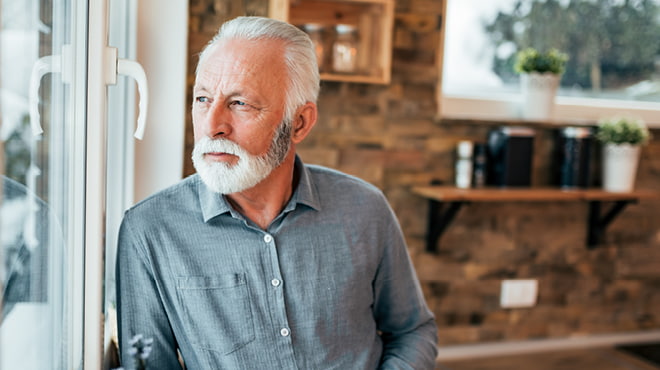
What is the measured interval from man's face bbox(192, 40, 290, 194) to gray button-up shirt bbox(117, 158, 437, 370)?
8 centimetres

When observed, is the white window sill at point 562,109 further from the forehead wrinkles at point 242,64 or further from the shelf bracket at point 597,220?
the forehead wrinkles at point 242,64

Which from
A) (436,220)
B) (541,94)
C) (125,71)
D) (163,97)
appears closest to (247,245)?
(125,71)

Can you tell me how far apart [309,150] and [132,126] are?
0.90 metres

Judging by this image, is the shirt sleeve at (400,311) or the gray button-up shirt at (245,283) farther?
the shirt sleeve at (400,311)

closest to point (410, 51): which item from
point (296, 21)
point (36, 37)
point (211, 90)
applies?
point (296, 21)

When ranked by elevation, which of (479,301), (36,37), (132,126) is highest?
(36,37)

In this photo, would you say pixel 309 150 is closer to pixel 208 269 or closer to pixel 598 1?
pixel 208 269

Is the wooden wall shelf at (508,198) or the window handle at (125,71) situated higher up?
the window handle at (125,71)

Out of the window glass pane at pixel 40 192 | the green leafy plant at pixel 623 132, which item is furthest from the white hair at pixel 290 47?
the green leafy plant at pixel 623 132

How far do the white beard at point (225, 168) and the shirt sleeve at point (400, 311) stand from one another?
40cm

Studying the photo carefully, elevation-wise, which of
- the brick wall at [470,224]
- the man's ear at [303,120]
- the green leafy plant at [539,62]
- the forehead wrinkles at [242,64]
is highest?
Result: the green leafy plant at [539,62]

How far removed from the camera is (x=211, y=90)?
1332mm

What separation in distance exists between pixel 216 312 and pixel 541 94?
1.92 metres

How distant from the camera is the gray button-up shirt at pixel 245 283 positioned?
1323mm
